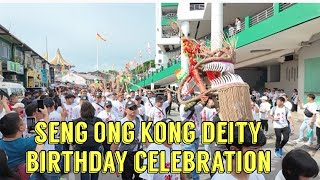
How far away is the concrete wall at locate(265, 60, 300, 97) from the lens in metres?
20.4

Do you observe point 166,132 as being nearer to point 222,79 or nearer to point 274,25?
point 222,79

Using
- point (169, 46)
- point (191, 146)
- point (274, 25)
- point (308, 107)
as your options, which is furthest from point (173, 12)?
point (191, 146)

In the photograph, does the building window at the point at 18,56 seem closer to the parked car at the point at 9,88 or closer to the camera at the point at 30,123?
the parked car at the point at 9,88

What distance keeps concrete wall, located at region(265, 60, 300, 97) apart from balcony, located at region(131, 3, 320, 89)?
5075 millimetres

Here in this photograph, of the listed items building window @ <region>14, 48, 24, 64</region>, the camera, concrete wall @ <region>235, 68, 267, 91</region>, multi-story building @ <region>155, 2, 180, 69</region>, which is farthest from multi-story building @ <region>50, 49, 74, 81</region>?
the camera

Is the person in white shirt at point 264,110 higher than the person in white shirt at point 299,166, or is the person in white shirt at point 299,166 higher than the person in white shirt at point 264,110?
the person in white shirt at point 299,166

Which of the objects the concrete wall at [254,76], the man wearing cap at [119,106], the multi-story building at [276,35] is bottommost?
the man wearing cap at [119,106]

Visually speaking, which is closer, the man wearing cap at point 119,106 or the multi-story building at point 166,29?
the man wearing cap at point 119,106

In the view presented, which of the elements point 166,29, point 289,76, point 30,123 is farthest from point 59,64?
point 30,123

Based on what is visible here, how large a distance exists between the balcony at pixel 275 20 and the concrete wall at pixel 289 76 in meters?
5.07

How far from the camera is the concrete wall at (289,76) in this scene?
2036cm

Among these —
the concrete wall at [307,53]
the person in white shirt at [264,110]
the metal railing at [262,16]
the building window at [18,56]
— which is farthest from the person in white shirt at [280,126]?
the building window at [18,56]

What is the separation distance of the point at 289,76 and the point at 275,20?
9.09 m

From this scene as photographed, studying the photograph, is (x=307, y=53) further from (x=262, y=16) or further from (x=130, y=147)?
(x=130, y=147)
